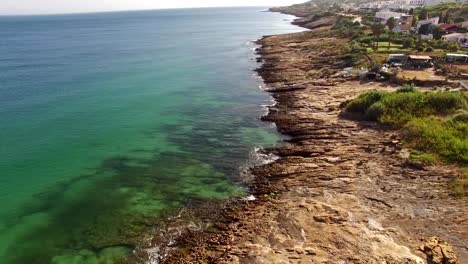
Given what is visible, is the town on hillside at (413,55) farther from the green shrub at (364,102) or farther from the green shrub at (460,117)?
the green shrub at (460,117)

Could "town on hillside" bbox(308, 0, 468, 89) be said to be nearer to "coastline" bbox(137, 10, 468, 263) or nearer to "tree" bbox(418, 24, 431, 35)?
"tree" bbox(418, 24, 431, 35)

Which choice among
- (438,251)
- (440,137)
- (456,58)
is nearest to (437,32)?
(456,58)

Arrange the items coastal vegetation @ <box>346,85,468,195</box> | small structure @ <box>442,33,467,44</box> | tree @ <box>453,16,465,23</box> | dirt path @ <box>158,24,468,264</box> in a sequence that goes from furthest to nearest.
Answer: tree @ <box>453,16,465,23</box> → small structure @ <box>442,33,467,44</box> → coastal vegetation @ <box>346,85,468,195</box> → dirt path @ <box>158,24,468,264</box>

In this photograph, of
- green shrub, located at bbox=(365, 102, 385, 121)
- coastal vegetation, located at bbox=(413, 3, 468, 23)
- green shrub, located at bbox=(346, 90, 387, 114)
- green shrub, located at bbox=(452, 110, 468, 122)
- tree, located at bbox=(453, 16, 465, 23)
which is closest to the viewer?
green shrub, located at bbox=(452, 110, 468, 122)

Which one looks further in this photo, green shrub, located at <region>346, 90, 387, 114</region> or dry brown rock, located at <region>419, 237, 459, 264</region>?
green shrub, located at <region>346, 90, 387, 114</region>

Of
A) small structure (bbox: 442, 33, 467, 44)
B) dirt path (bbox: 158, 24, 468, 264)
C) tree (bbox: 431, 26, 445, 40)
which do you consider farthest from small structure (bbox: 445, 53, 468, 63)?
dirt path (bbox: 158, 24, 468, 264)

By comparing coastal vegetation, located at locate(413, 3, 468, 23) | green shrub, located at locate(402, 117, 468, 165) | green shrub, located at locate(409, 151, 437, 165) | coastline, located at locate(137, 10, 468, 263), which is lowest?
coastline, located at locate(137, 10, 468, 263)

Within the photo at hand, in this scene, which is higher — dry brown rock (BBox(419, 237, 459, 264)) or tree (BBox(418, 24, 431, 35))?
tree (BBox(418, 24, 431, 35))

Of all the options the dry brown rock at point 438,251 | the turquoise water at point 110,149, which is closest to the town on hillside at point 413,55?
the turquoise water at point 110,149
